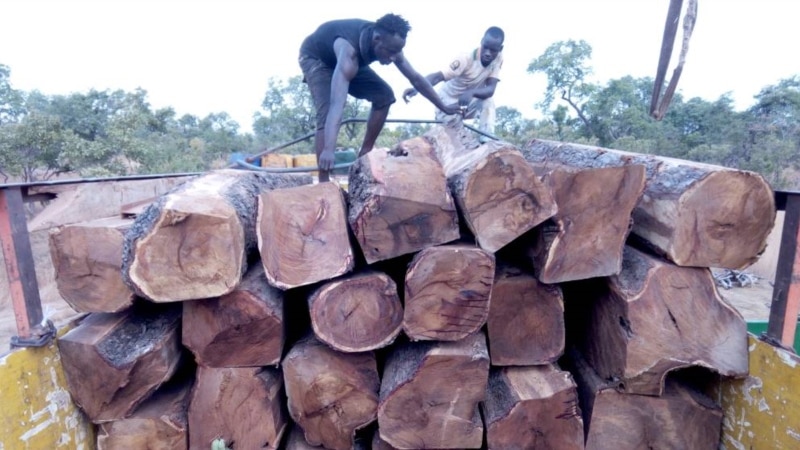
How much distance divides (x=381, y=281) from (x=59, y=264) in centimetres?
116

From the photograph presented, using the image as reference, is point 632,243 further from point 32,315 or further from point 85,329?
point 32,315

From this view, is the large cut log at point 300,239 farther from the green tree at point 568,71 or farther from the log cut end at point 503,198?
the green tree at point 568,71

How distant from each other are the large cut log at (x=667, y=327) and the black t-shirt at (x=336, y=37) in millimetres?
2123

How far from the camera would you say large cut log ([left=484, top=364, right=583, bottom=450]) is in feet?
5.79

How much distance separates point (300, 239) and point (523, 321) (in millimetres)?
896

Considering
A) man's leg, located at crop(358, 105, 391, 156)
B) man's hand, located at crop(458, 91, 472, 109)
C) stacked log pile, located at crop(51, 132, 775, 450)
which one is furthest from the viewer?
man's hand, located at crop(458, 91, 472, 109)

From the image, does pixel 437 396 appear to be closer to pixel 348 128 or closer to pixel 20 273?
pixel 20 273

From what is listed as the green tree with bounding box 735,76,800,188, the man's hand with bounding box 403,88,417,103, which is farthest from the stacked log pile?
the green tree with bounding box 735,76,800,188

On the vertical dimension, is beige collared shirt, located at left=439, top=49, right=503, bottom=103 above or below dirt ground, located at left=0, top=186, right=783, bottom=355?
above

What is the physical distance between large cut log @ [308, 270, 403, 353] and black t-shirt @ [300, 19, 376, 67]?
1.87 meters

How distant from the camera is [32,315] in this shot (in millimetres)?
1792

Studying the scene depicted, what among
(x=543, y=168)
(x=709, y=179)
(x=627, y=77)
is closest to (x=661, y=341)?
(x=709, y=179)

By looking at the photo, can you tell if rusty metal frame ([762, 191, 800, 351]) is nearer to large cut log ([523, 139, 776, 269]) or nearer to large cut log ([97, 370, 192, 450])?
large cut log ([523, 139, 776, 269])

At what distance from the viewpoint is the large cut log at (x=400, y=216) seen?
1.69 meters
